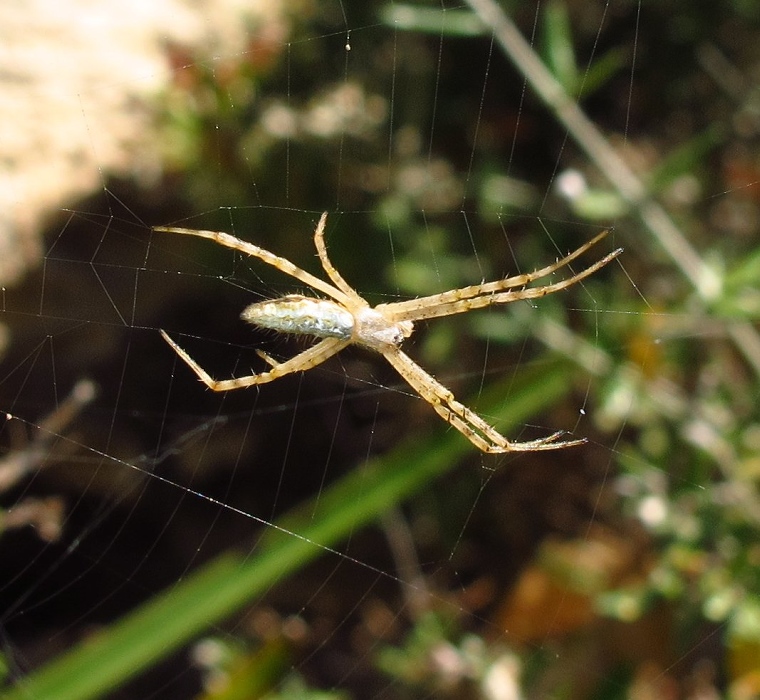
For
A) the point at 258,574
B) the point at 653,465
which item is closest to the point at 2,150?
the point at 258,574

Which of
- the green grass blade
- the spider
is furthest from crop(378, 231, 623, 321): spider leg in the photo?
the green grass blade

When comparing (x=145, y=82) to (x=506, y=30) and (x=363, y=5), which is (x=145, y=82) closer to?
(x=363, y=5)

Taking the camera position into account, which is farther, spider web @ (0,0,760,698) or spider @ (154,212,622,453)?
spider web @ (0,0,760,698)

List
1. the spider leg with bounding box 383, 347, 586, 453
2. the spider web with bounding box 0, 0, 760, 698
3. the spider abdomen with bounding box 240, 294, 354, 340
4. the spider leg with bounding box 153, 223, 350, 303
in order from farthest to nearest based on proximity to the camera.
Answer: the spider web with bounding box 0, 0, 760, 698, the spider leg with bounding box 383, 347, 586, 453, the spider leg with bounding box 153, 223, 350, 303, the spider abdomen with bounding box 240, 294, 354, 340

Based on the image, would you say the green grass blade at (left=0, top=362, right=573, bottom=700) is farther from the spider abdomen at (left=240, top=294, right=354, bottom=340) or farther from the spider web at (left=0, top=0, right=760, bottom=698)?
the spider abdomen at (left=240, top=294, right=354, bottom=340)

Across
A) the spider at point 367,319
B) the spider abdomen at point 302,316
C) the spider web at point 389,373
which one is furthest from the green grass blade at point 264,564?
the spider abdomen at point 302,316

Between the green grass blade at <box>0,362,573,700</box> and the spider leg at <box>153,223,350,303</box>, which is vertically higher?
the spider leg at <box>153,223,350,303</box>
